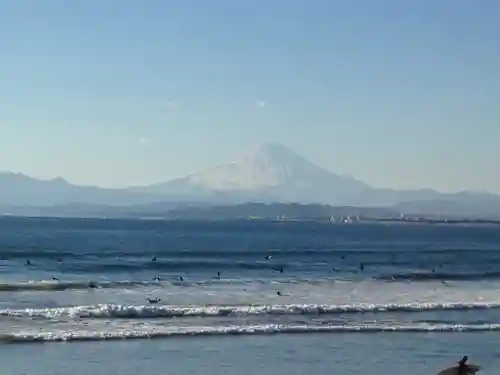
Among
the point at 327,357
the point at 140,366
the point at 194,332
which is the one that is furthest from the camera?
the point at 194,332

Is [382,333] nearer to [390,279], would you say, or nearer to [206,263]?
[390,279]

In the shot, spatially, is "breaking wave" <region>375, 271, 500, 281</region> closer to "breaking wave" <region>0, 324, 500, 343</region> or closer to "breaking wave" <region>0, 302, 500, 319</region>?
"breaking wave" <region>0, 302, 500, 319</region>

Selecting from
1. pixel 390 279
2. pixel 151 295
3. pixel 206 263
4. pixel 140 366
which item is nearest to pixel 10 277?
pixel 151 295

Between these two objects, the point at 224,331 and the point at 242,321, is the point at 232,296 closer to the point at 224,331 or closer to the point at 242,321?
the point at 242,321

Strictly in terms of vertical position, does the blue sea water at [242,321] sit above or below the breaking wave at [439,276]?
below

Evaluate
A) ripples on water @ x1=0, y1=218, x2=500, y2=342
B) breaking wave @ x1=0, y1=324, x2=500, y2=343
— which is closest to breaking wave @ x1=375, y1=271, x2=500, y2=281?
ripples on water @ x1=0, y1=218, x2=500, y2=342

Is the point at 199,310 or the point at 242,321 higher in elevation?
the point at 199,310

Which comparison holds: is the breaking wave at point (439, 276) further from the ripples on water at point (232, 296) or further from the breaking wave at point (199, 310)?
the breaking wave at point (199, 310)

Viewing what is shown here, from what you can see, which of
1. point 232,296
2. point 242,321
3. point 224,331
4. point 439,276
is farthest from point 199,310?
point 439,276

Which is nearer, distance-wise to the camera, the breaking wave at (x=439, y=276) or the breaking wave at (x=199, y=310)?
the breaking wave at (x=199, y=310)

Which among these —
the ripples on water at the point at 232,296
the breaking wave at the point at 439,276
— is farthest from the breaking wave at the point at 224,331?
the breaking wave at the point at 439,276

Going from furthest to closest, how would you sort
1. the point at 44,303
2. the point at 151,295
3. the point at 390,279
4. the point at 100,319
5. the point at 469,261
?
the point at 469,261 < the point at 390,279 < the point at 151,295 < the point at 44,303 < the point at 100,319
